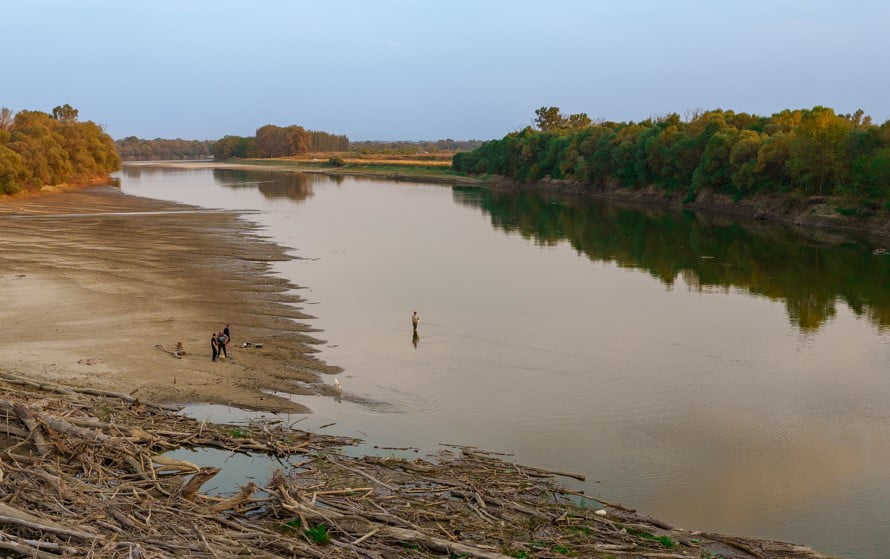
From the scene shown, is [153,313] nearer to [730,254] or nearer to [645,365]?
[645,365]

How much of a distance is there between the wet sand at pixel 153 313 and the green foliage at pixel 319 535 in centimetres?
786

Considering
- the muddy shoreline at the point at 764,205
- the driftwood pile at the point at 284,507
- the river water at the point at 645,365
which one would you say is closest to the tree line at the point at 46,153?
the river water at the point at 645,365

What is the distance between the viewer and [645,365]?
84.0 ft

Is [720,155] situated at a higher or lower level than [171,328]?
higher

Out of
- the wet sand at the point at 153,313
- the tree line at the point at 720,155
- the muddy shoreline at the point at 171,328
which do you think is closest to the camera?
the muddy shoreline at the point at 171,328

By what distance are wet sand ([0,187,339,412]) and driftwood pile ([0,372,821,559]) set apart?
4.51 metres

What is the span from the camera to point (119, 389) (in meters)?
20.4

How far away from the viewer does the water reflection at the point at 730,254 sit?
37.8 m

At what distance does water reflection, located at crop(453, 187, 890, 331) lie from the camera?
124 ft

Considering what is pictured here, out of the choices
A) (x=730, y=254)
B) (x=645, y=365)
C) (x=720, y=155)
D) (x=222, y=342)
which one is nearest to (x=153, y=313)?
(x=222, y=342)

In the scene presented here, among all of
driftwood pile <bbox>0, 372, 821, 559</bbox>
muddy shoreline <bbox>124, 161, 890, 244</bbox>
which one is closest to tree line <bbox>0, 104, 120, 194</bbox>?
muddy shoreline <bbox>124, 161, 890, 244</bbox>

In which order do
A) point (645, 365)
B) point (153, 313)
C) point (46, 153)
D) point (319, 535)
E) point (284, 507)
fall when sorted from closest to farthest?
1. point (319, 535)
2. point (284, 507)
3. point (645, 365)
4. point (153, 313)
5. point (46, 153)

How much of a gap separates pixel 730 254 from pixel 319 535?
44197mm

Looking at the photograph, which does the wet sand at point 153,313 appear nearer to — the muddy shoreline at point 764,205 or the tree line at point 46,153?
the tree line at point 46,153
